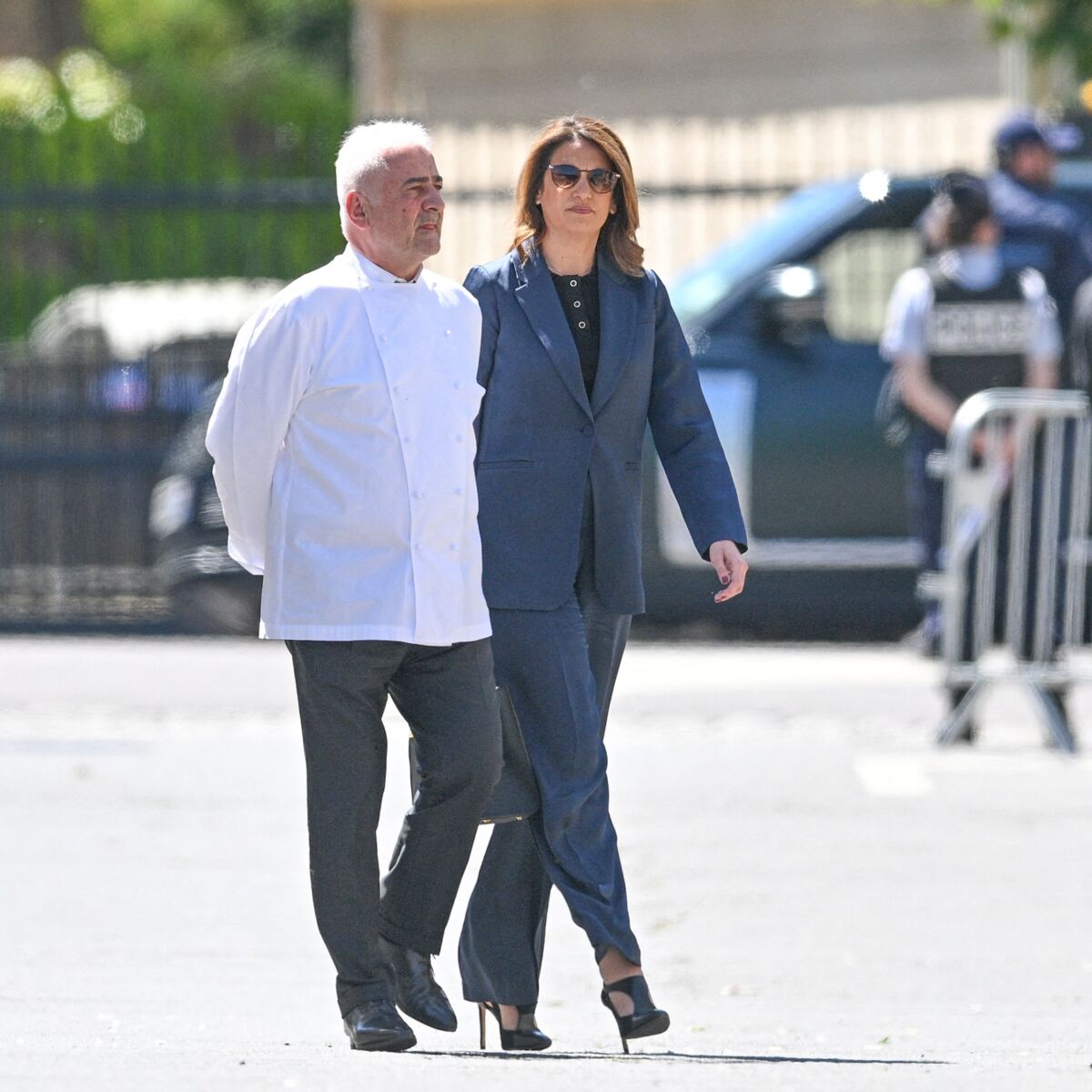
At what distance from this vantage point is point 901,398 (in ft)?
31.3

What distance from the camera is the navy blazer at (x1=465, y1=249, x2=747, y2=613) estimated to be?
4.91 meters

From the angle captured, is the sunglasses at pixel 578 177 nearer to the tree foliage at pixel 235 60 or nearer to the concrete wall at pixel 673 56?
the concrete wall at pixel 673 56

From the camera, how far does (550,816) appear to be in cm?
489

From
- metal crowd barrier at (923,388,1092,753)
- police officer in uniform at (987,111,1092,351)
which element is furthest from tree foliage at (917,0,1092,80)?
metal crowd barrier at (923,388,1092,753)

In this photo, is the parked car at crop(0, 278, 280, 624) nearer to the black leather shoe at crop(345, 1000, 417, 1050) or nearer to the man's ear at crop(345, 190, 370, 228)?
the man's ear at crop(345, 190, 370, 228)

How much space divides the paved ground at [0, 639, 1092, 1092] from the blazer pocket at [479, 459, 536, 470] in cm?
107

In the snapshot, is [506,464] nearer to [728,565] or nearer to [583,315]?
[583,315]

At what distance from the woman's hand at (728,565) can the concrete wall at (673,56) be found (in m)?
17.6

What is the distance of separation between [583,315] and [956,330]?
472 centimetres

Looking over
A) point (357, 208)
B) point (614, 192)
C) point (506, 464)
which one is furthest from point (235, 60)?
point (357, 208)

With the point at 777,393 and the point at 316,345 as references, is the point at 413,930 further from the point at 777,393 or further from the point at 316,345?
the point at 777,393

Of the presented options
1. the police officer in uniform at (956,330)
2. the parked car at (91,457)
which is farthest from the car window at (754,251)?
the parked car at (91,457)

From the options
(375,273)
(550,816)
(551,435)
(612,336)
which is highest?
(375,273)

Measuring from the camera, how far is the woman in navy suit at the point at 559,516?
4906mm
